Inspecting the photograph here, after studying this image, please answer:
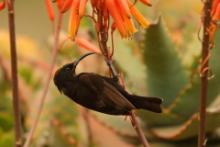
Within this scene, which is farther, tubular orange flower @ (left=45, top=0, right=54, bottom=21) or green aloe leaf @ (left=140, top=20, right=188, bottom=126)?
green aloe leaf @ (left=140, top=20, right=188, bottom=126)

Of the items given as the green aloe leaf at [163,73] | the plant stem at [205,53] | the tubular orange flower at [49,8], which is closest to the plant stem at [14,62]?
the tubular orange flower at [49,8]

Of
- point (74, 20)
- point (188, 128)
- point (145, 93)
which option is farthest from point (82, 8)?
point (145, 93)

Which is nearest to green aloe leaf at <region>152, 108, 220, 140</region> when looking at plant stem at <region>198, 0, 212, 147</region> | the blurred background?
the blurred background

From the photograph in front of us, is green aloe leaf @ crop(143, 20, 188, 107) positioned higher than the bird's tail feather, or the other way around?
the bird's tail feather

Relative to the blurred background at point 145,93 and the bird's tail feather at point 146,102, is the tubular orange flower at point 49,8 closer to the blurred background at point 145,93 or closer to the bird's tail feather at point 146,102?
the bird's tail feather at point 146,102

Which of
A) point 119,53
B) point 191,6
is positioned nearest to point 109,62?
point 119,53

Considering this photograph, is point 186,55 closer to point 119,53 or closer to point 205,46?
point 119,53

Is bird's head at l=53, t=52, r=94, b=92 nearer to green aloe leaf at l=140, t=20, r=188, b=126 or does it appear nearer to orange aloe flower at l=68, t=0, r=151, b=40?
orange aloe flower at l=68, t=0, r=151, b=40
